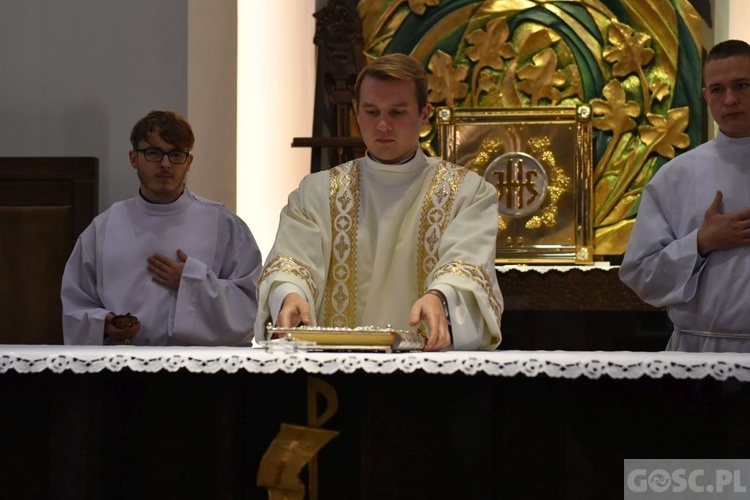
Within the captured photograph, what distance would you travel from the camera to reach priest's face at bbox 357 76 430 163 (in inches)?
152

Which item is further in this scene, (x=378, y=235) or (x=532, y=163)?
(x=532, y=163)

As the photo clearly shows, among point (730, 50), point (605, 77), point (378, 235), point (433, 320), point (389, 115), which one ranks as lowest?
point (433, 320)

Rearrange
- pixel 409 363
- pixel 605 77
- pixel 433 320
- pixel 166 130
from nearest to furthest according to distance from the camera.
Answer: pixel 409 363
pixel 433 320
pixel 166 130
pixel 605 77

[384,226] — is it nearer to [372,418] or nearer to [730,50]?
[372,418]

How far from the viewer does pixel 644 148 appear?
7.41m

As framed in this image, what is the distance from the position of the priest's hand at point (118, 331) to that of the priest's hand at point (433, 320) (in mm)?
1595

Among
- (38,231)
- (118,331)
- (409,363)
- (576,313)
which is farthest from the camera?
(576,313)

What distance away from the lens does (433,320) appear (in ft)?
10.9

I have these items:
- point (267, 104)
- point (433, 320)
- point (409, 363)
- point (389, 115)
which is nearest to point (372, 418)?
point (409, 363)

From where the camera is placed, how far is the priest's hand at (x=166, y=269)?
4762 mm

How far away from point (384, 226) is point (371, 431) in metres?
1.18

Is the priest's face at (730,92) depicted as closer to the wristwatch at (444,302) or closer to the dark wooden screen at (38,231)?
the wristwatch at (444,302)

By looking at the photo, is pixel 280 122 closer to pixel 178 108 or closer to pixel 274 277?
pixel 178 108

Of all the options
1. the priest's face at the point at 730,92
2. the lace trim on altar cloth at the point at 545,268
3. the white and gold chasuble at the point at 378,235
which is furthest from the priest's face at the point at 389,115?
the lace trim on altar cloth at the point at 545,268
